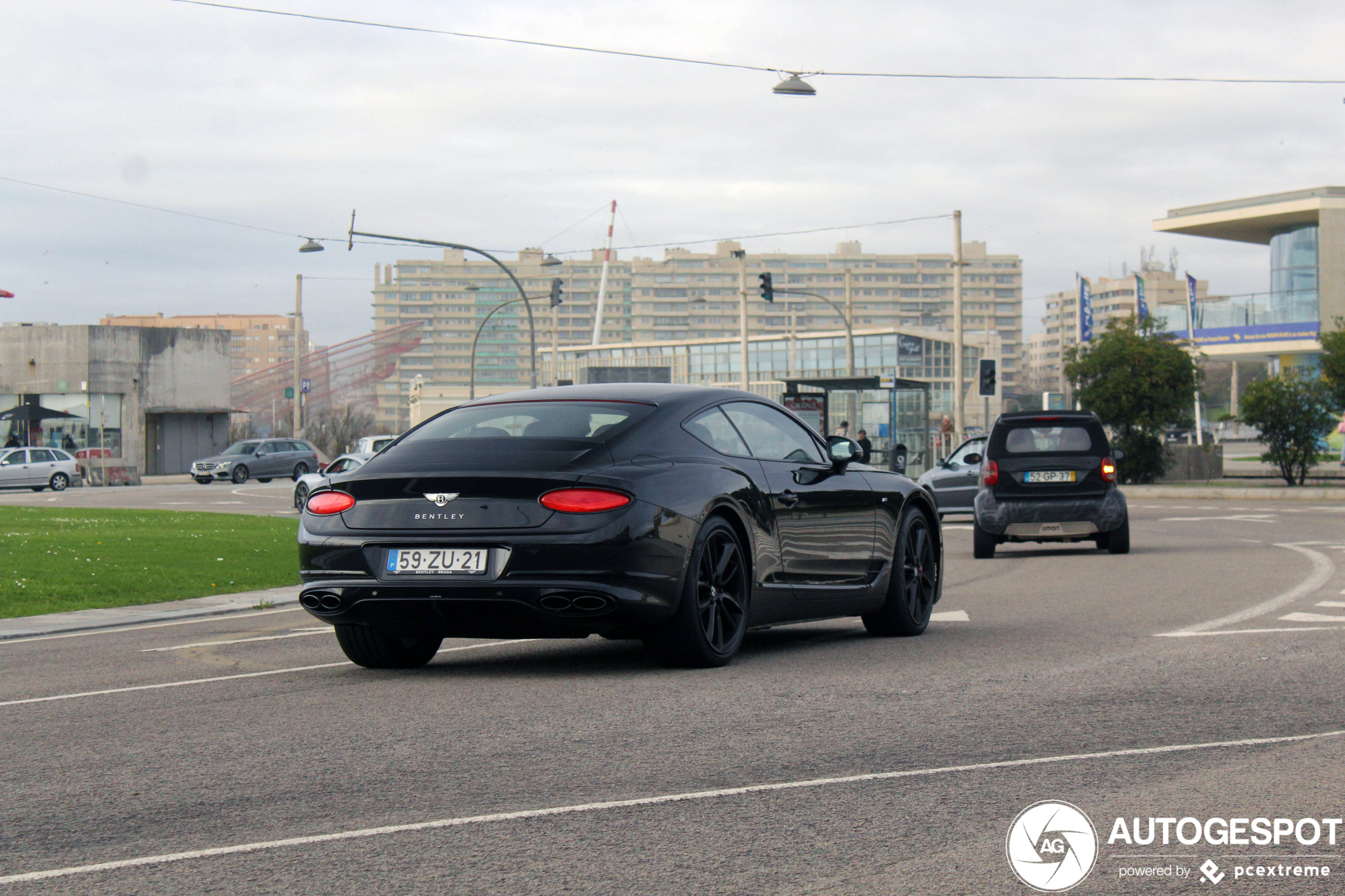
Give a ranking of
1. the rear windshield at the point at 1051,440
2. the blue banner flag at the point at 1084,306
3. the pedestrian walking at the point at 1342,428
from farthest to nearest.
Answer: the blue banner flag at the point at 1084,306
the pedestrian walking at the point at 1342,428
the rear windshield at the point at 1051,440

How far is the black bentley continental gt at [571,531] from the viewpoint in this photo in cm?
704

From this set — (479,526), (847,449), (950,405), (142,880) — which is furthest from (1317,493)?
(950,405)

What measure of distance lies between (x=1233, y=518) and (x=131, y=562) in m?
18.3

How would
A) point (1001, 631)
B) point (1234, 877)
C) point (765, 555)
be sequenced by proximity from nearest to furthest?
point (1234, 877) → point (765, 555) → point (1001, 631)

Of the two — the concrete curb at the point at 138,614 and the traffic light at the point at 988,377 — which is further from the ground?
the traffic light at the point at 988,377

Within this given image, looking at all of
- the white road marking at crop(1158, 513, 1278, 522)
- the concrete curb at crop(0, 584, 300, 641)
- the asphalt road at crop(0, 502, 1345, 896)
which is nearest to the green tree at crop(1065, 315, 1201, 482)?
the white road marking at crop(1158, 513, 1278, 522)

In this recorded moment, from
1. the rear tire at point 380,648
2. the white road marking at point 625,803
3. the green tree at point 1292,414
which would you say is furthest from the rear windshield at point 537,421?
the green tree at point 1292,414

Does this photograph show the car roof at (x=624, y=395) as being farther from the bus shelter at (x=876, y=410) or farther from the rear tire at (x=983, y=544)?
the bus shelter at (x=876, y=410)

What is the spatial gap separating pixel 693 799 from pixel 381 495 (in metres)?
3.09

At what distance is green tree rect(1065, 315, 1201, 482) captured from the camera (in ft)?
129

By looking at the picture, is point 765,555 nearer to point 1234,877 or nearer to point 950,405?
point 1234,877

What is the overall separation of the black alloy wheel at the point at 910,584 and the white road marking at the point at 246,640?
3.88 m

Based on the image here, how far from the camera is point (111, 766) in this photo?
543 centimetres

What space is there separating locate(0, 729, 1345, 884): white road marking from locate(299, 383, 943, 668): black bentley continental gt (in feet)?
7.30
